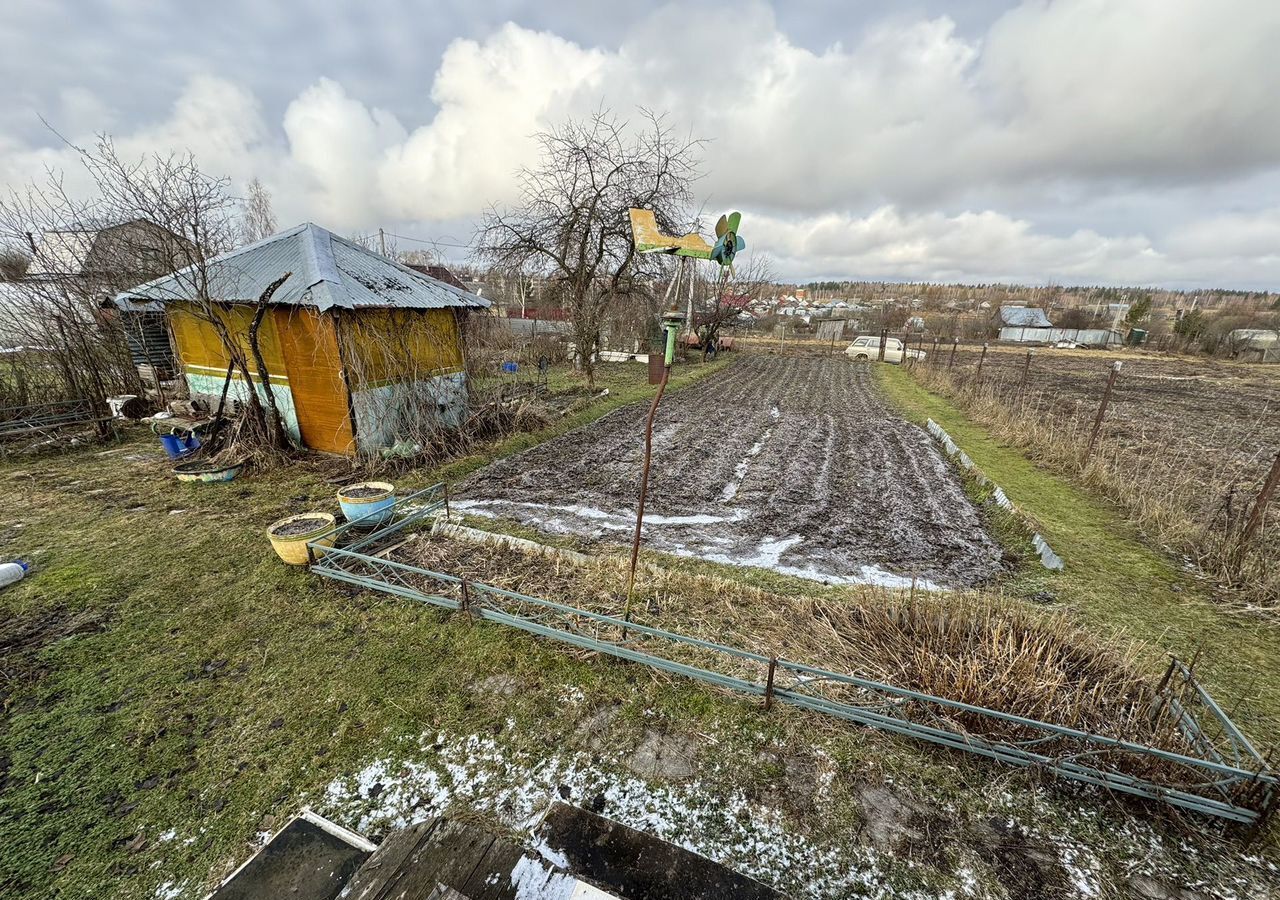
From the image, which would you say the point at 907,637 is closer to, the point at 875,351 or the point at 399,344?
the point at 399,344

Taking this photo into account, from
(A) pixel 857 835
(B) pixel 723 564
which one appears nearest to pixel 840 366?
(B) pixel 723 564

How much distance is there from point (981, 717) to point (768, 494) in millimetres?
3603

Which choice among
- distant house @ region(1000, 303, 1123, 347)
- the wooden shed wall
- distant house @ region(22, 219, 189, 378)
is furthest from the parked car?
distant house @ region(1000, 303, 1123, 347)

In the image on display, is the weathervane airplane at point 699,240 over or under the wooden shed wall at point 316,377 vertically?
over

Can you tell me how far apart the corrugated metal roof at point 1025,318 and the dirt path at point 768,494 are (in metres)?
43.2

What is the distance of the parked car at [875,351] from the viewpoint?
20172 millimetres

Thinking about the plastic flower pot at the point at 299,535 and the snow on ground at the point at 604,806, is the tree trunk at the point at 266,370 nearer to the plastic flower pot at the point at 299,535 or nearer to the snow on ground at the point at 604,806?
the plastic flower pot at the point at 299,535

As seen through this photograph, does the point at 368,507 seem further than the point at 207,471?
No

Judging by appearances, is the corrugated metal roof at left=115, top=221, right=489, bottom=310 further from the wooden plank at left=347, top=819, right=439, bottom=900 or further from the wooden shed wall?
the wooden plank at left=347, top=819, right=439, bottom=900

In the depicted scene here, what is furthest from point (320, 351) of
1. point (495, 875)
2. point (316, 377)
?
point (495, 875)

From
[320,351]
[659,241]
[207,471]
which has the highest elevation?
[659,241]

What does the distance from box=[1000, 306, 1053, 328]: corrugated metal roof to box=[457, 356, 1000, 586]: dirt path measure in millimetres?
43196

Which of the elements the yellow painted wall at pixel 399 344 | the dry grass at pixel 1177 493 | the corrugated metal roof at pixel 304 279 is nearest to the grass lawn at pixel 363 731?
the dry grass at pixel 1177 493

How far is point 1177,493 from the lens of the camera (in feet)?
17.0
